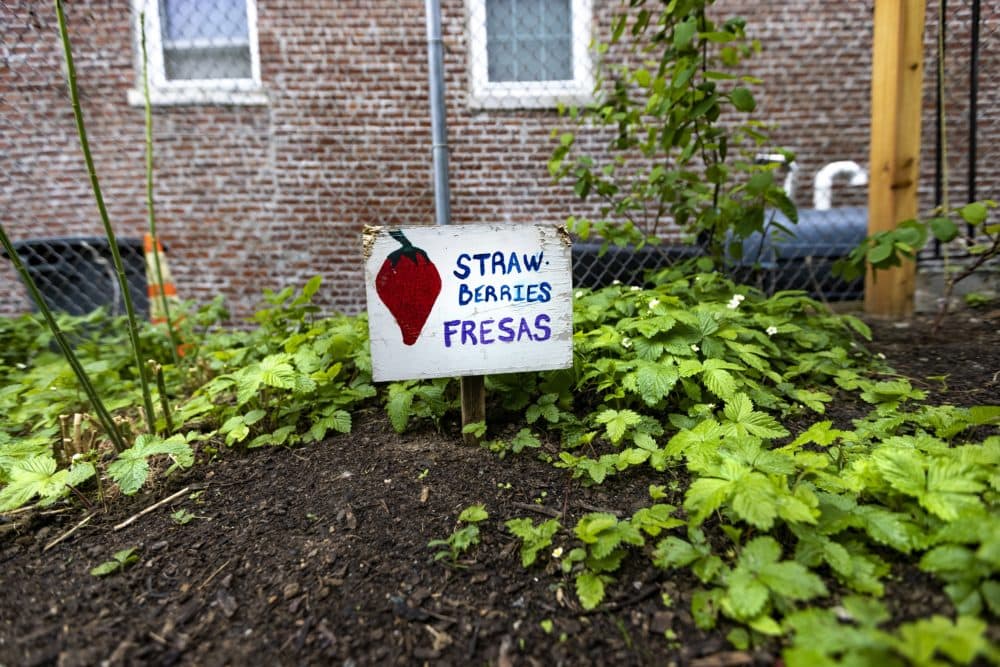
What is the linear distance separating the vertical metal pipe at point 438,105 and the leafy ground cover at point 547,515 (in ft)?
2.48

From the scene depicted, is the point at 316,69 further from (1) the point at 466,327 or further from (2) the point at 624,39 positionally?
(1) the point at 466,327

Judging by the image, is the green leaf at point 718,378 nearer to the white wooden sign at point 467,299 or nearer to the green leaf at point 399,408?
the white wooden sign at point 467,299

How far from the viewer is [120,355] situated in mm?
2754

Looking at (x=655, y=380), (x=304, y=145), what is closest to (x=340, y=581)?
(x=655, y=380)

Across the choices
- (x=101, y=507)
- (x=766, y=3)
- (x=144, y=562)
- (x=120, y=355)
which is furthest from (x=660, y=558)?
(x=766, y=3)

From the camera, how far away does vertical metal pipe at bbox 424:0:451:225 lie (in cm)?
223

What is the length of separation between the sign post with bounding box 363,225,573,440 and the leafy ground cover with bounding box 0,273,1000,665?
198 millimetres

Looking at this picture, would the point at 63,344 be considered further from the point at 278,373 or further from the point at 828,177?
the point at 828,177

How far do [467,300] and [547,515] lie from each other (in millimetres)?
590

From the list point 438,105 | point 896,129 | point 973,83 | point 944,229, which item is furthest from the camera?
point 973,83

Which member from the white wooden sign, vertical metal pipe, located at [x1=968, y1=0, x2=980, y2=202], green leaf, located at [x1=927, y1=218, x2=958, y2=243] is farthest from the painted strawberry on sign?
vertical metal pipe, located at [x1=968, y1=0, x2=980, y2=202]

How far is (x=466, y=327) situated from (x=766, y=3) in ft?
16.6

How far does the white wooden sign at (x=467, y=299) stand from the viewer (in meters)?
1.49

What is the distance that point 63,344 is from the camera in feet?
4.98
